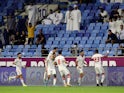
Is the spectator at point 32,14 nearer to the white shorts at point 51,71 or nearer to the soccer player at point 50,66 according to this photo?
the soccer player at point 50,66

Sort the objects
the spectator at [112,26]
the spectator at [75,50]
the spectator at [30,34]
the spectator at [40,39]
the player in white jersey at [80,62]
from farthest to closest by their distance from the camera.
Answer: the spectator at [30,34], the spectator at [40,39], the spectator at [112,26], the spectator at [75,50], the player in white jersey at [80,62]

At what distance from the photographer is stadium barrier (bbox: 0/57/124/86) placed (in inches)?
1280

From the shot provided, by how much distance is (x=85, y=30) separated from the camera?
36469mm

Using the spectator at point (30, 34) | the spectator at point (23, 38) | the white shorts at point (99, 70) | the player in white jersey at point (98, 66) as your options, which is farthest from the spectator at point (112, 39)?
the spectator at point (23, 38)

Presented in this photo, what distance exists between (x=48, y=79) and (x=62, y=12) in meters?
6.72

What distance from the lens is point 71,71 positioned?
34.1m

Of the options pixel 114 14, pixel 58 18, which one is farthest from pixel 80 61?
pixel 58 18

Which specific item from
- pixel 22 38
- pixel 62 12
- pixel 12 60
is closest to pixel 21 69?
pixel 12 60

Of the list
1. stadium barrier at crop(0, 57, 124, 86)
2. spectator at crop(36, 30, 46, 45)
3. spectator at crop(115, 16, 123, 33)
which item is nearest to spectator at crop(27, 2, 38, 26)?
spectator at crop(36, 30, 46, 45)

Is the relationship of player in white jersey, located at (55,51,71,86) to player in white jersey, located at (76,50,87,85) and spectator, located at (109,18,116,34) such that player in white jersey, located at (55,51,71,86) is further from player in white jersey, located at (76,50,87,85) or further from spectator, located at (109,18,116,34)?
spectator, located at (109,18,116,34)

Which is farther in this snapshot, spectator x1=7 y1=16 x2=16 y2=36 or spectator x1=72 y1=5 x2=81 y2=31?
spectator x1=7 y1=16 x2=16 y2=36

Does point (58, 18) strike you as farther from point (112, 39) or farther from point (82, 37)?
point (112, 39)

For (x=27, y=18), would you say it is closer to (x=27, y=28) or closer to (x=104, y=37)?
(x=27, y=28)

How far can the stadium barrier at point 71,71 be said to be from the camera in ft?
107
